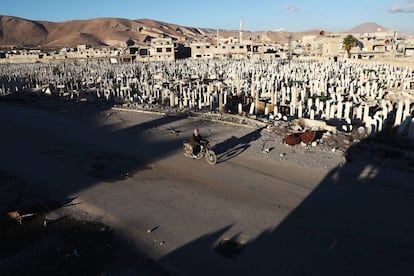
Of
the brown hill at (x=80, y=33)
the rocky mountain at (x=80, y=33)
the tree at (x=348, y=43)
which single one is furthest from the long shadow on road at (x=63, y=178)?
the rocky mountain at (x=80, y=33)

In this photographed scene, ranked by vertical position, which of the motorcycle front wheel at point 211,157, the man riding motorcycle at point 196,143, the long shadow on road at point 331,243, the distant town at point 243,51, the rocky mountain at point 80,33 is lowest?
the long shadow on road at point 331,243

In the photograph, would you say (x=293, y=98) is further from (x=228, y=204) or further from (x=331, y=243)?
(x=331, y=243)

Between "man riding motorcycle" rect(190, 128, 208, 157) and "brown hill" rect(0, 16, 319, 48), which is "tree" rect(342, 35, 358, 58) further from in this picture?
"brown hill" rect(0, 16, 319, 48)

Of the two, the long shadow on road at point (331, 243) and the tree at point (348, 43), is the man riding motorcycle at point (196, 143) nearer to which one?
the long shadow on road at point (331, 243)

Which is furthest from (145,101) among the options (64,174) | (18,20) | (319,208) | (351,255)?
(18,20)

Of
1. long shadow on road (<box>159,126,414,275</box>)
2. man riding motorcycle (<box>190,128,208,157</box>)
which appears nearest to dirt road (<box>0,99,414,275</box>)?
long shadow on road (<box>159,126,414,275</box>)

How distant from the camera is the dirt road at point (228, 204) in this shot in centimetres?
590

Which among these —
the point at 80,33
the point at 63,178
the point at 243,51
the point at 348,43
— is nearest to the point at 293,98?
the point at 63,178

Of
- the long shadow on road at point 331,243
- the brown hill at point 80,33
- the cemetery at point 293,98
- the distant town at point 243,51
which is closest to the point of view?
the long shadow on road at point 331,243

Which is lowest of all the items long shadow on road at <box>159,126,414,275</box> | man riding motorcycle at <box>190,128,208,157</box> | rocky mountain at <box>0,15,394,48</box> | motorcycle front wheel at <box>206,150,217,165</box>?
long shadow on road at <box>159,126,414,275</box>

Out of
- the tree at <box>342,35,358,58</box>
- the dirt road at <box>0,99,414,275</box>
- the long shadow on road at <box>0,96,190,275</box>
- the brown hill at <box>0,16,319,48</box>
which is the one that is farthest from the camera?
the brown hill at <box>0,16,319,48</box>

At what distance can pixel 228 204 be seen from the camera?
7891 millimetres

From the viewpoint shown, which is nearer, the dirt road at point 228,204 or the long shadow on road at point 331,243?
the long shadow on road at point 331,243

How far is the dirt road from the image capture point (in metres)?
5.90
